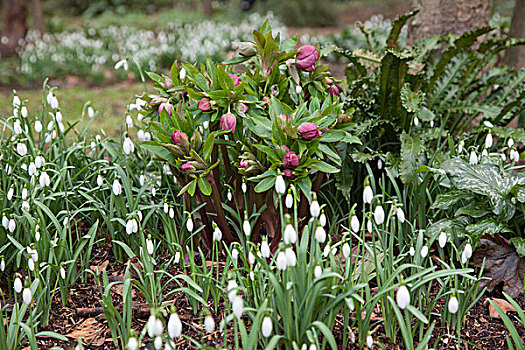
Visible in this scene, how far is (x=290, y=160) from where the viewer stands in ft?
7.93

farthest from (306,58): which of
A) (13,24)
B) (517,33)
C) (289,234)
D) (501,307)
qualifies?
(13,24)

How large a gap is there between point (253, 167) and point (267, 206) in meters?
0.34

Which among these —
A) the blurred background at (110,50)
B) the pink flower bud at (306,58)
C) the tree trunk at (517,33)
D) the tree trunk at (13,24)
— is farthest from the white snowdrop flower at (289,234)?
the tree trunk at (13,24)

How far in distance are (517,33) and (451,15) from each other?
4.53 ft

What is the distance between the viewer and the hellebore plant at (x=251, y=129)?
2.50m

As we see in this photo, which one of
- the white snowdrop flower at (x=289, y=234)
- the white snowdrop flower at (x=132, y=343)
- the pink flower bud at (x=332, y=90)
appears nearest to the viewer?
the white snowdrop flower at (x=132, y=343)

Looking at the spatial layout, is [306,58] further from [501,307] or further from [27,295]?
[27,295]

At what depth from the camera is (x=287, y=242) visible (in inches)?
71.7

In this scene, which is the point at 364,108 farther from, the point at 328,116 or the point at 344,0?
the point at 344,0

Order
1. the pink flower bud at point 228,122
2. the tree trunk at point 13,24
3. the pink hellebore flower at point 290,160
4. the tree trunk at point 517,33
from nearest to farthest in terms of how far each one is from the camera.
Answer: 1. the pink hellebore flower at point 290,160
2. the pink flower bud at point 228,122
3. the tree trunk at point 517,33
4. the tree trunk at point 13,24

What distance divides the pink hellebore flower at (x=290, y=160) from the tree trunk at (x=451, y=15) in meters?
2.63

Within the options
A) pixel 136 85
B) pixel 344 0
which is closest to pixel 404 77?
pixel 136 85

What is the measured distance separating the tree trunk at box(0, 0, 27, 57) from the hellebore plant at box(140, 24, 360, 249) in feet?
26.3

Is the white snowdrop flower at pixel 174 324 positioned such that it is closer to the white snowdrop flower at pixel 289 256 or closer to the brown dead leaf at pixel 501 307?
the white snowdrop flower at pixel 289 256
